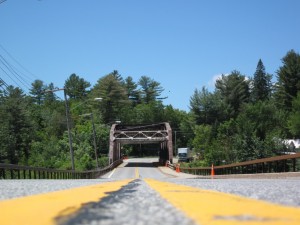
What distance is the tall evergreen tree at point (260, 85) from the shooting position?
126 metres

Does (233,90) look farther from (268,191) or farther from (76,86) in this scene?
(268,191)

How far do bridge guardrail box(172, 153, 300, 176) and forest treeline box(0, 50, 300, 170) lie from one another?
11430 mm

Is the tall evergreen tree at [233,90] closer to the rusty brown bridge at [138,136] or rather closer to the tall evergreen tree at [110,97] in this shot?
the tall evergreen tree at [110,97]

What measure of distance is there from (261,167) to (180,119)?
115 metres

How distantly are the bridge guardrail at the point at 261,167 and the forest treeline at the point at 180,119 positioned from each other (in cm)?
1143

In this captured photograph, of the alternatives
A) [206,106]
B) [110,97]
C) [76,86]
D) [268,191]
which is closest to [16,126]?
[110,97]

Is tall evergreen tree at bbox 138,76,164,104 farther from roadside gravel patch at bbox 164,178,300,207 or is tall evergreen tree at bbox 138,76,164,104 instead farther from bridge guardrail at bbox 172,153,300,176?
roadside gravel patch at bbox 164,178,300,207

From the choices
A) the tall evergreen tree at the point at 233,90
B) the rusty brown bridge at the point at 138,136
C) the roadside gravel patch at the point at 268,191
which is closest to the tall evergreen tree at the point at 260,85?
the tall evergreen tree at the point at 233,90

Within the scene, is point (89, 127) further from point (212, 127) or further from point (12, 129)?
point (212, 127)

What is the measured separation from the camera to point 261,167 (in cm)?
2533

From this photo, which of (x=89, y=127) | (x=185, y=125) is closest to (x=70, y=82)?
(x=185, y=125)

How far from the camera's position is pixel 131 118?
410ft

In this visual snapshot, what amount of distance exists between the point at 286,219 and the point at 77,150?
8123 cm

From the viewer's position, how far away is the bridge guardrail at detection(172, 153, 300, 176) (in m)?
16.5
